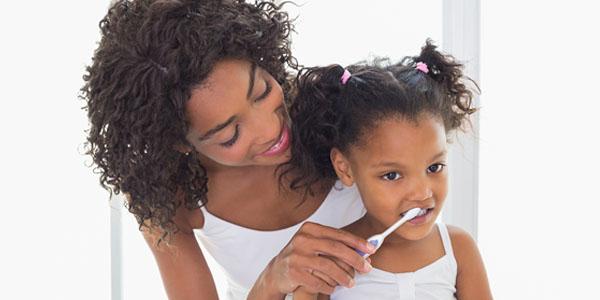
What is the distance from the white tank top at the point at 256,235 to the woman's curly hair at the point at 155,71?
6.1 inches

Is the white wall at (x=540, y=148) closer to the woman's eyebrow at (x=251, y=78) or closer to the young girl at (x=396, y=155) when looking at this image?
the young girl at (x=396, y=155)

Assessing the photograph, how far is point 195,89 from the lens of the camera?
3.60 ft

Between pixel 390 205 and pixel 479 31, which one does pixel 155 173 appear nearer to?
pixel 390 205

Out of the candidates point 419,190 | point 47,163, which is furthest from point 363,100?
point 47,163

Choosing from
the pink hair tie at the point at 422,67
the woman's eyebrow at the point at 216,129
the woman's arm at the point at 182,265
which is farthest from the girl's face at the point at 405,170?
the woman's arm at the point at 182,265

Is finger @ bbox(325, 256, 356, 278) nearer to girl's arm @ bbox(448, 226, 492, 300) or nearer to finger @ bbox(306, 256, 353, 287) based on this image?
finger @ bbox(306, 256, 353, 287)

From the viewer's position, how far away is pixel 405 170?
1.08 m

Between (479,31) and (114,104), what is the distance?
87cm

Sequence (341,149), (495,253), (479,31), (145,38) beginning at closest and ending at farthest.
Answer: (145,38)
(341,149)
(479,31)
(495,253)

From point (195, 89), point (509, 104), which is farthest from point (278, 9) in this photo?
point (509, 104)

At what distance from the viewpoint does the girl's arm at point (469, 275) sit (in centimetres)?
122

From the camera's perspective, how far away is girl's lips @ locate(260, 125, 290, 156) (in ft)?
3.78

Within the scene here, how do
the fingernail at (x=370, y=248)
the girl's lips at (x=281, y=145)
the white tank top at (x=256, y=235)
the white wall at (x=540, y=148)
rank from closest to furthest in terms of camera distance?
1. the fingernail at (x=370, y=248)
2. the girl's lips at (x=281, y=145)
3. the white tank top at (x=256, y=235)
4. the white wall at (x=540, y=148)

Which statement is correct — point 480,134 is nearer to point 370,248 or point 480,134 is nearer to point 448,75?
point 448,75
